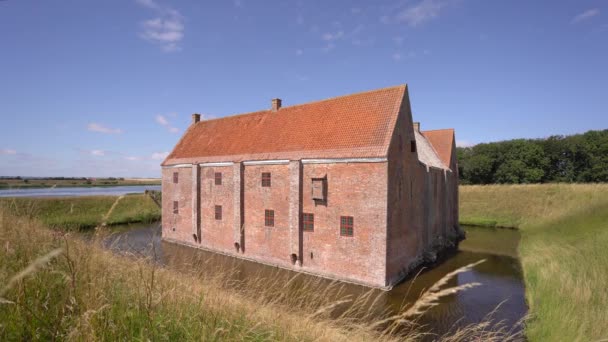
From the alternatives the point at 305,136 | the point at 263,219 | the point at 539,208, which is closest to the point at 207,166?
the point at 263,219

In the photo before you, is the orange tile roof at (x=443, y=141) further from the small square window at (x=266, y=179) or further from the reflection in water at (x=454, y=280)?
the small square window at (x=266, y=179)

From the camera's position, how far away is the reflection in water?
32.6 feet

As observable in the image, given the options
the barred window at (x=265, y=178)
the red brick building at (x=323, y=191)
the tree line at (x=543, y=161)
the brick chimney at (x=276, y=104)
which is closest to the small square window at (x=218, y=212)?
the red brick building at (x=323, y=191)

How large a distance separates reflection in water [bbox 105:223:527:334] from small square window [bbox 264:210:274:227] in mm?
2303

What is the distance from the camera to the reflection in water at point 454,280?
32.6 feet

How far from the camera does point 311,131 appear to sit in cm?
1630

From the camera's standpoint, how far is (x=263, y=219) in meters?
16.5

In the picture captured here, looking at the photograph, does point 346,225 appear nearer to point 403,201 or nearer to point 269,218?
point 403,201

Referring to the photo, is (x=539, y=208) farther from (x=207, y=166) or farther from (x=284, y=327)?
(x=284, y=327)

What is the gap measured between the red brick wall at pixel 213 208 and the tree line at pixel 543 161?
50.4 metres

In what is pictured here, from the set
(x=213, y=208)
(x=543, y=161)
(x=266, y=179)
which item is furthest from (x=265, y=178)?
(x=543, y=161)

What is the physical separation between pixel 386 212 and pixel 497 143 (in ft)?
183

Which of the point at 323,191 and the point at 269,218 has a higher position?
the point at 323,191

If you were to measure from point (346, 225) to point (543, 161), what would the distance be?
176ft
